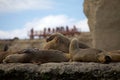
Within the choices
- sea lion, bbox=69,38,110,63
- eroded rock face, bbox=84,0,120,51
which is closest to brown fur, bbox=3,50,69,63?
sea lion, bbox=69,38,110,63

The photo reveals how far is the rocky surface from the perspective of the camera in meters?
4.45

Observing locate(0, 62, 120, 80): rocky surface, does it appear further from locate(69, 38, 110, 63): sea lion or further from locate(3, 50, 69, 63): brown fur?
locate(3, 50, 69, 63): brown fur

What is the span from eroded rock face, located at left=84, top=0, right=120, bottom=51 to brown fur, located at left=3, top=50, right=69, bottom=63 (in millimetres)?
4697

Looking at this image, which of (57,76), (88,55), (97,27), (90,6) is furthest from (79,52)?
(90,6)

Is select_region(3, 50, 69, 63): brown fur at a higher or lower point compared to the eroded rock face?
lower

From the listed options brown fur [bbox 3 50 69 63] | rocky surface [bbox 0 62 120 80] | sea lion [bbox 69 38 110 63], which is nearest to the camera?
rocky surface [bbox 0 62 120 80]

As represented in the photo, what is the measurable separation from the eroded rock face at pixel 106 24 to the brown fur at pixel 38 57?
470 centimetres

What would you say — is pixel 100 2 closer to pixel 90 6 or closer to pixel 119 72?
pixel 90 6

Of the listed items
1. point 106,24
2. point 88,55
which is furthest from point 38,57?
point 106,24

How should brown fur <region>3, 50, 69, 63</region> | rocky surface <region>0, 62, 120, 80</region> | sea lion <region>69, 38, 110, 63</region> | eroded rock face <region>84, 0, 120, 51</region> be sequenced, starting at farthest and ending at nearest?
eroded rock face <region>84, 0, 120, 51</region> < brown fur <region>3, 50, 69, 63</region> < sea lion <region>69, 38, 110, 63</region> < rocky surface <region>0, 62, 120, 80</region>

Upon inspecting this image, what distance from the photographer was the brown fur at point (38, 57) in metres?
5.73

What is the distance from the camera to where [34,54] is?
228 inches

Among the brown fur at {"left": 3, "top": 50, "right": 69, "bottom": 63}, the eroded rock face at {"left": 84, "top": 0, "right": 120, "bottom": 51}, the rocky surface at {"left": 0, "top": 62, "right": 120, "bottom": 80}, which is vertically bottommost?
the rocky surface at {"left": 0, "top": 62, "right": 120, "bottom": 80}

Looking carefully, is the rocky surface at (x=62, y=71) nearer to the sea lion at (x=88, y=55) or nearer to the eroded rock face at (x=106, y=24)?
the sea lion at (x=88, y=55)
